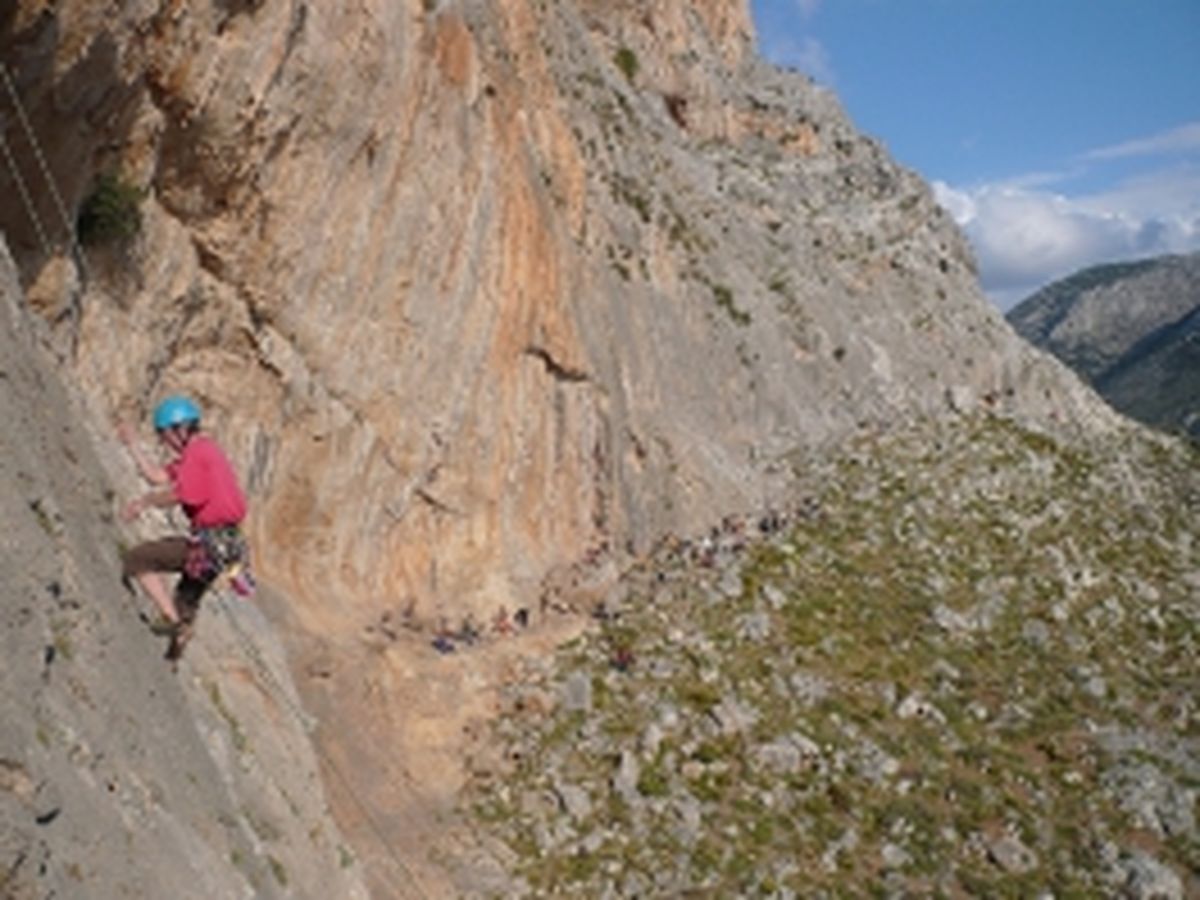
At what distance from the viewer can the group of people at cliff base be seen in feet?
24.6

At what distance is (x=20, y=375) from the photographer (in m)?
7.56

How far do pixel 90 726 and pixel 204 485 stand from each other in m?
1.83

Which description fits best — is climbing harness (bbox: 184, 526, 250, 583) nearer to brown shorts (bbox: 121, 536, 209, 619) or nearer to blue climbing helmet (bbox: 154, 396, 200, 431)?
brown shorts (bbox: 121, 536, 209, 619)

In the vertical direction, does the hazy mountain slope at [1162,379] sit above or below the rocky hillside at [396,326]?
above

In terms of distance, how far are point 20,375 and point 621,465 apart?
72.2ft

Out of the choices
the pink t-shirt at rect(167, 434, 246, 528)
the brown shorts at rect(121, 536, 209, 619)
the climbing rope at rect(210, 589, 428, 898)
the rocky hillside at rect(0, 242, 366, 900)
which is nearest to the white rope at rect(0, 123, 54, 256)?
the rocky hillside at rect(0, 242, 366, 900)

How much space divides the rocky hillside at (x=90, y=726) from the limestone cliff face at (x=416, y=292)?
21.3 ft

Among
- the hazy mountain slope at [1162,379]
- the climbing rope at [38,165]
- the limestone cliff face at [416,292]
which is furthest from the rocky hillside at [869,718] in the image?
the hazy mountain slope at [1162,379]

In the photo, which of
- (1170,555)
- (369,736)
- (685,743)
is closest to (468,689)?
(369,736)

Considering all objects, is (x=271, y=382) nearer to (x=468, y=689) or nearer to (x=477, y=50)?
(x=468, y=689)

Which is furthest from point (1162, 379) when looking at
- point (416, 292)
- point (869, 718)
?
point (416, 292)

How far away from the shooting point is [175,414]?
24.8 ft

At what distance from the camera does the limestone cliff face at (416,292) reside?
596 inches

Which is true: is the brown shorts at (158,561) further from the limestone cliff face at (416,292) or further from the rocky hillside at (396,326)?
the limestone cliff face at (416,292)
